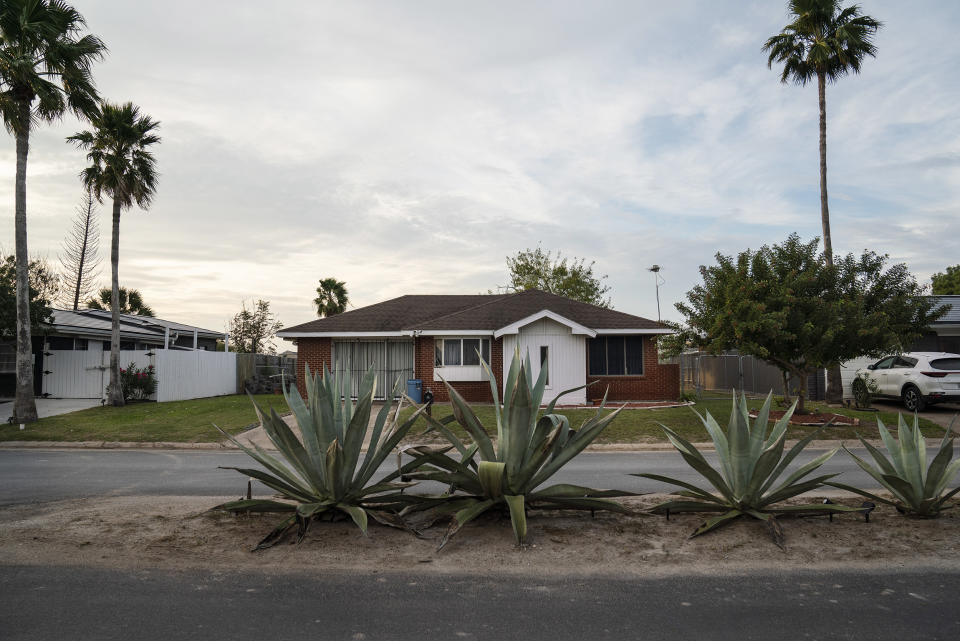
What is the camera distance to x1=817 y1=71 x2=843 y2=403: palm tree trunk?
22031 mm

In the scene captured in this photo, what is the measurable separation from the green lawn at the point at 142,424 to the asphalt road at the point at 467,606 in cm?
1178

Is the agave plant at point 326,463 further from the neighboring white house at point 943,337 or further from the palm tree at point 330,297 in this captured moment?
the palm tree at point 330,297

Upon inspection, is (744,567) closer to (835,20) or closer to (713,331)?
(713,331)

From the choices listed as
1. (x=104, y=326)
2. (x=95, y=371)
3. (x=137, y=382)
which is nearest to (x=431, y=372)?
(x=137, y=382)

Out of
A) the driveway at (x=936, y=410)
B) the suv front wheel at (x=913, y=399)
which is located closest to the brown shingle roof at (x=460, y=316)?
the driveway at (x=936, y=410)

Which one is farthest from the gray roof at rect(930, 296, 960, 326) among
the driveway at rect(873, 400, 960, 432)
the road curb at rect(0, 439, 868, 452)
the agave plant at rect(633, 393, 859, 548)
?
the agave plant at rect(633, 393, 859, 548)

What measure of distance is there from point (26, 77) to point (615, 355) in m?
20.1

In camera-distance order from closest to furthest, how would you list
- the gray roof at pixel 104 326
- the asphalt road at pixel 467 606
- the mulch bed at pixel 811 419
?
the asphalt road at pixel 467 606 < the mulch bed at pixel 811 419 < the gray roof at pixel 104 326

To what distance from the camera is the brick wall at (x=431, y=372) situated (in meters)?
23.7

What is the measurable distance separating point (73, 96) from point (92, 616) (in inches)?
766

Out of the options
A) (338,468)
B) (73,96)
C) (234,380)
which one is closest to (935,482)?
(338,468)

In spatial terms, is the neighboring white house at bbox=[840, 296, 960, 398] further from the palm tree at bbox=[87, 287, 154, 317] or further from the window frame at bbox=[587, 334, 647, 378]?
the palm tree at bbox=[87, 287, 154, 317]

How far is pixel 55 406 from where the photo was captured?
22.0 m

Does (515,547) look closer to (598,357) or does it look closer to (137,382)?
(598,357)
